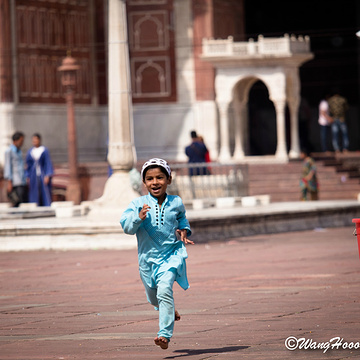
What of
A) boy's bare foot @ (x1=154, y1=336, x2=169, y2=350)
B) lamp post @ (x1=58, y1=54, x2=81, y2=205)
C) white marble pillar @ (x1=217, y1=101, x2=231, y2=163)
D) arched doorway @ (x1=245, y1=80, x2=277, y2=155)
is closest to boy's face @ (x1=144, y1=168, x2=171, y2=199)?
boy's bare foot @ (x1=154, y1=336, x2=169, y2=350)

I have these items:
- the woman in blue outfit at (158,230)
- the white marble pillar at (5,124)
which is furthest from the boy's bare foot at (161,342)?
the white marble pillar at (5,124)

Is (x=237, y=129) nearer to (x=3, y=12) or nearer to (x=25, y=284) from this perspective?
(x=3, y=12)

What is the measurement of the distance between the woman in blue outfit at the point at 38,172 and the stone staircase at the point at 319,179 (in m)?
7.00

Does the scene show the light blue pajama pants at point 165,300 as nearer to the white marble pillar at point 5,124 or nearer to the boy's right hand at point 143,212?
the boy's right hand at point 143,212

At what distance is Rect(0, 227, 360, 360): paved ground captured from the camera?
6.93 m

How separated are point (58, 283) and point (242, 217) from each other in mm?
6570

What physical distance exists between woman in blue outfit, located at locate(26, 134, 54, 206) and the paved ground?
5.47m

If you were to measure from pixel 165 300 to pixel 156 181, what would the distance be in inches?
30.6

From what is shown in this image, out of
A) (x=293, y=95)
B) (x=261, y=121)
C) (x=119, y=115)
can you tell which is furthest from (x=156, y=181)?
(x=261, y=121)

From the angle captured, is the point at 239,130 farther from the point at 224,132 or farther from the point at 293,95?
the point at 293,95

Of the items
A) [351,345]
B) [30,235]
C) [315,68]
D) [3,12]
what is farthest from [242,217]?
[315,68]

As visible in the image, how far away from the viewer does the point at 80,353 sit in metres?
6.77

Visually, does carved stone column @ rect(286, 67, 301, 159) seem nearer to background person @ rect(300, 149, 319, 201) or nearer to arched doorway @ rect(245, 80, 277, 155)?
arched doorway @ rect(245, 80, 277, 155)

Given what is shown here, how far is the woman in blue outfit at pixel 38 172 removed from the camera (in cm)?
2055
